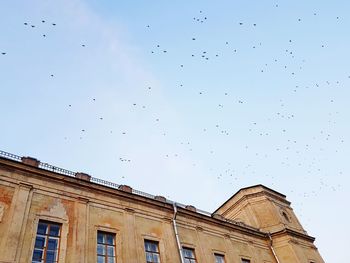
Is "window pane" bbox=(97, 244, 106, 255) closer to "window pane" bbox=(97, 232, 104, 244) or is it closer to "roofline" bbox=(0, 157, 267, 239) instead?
"window pane" bbox=(97, 232, 104, 244)

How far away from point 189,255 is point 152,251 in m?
2.28

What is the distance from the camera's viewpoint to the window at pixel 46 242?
948 cm

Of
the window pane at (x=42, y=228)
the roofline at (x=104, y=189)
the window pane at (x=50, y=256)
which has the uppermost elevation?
the roofline at (x=104, y=189)

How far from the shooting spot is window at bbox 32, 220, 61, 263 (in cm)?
948

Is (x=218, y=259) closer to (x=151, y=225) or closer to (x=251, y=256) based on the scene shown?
(x=251, y=256)

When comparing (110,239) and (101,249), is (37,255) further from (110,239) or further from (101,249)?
(110,239)

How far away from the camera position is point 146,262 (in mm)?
11875

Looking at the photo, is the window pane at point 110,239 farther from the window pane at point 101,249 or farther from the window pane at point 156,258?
the window pane at point 156,258

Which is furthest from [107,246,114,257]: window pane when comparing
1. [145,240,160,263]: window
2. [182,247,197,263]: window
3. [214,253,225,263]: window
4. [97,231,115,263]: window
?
[214,253,225,263]: window

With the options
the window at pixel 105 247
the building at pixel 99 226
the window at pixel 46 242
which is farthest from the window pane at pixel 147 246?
the window at pixel 46 242

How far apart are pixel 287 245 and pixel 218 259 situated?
6.84 m

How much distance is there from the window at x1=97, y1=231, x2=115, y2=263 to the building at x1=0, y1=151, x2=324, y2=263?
0.13 feet

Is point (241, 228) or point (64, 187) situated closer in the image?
point (64, 187)

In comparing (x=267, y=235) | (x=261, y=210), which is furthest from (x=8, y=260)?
(x=261, y=210)
